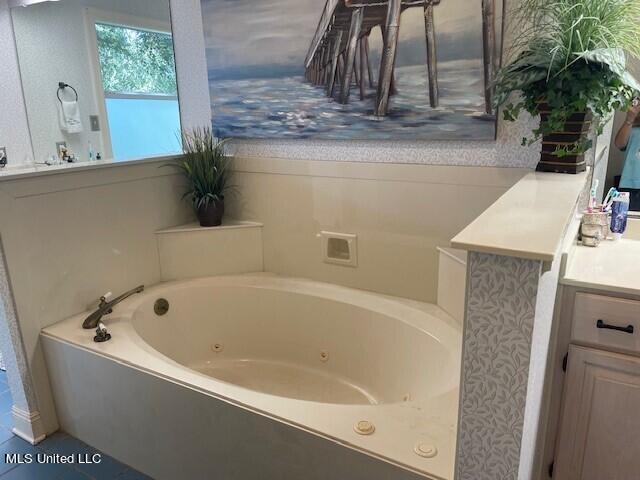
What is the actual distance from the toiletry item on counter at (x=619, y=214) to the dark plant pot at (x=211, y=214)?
6.03ft

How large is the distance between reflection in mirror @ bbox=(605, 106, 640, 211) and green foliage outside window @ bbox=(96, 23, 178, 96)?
2.42 meters

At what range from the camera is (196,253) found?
8.55 ft

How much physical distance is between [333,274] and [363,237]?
273 mm

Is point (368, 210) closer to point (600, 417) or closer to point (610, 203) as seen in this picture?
point (610, 203)

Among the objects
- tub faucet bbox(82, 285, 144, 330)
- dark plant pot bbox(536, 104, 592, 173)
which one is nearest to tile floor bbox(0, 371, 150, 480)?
tub faucet bbox(82, 285, 144, 330)

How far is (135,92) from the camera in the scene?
345 cm

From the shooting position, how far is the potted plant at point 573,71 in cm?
141

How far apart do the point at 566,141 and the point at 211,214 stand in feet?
5.75

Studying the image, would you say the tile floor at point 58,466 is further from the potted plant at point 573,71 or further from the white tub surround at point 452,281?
the potted plant at point 573,71

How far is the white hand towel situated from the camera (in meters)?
3.39

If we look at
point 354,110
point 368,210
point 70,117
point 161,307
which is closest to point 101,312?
point 161,307

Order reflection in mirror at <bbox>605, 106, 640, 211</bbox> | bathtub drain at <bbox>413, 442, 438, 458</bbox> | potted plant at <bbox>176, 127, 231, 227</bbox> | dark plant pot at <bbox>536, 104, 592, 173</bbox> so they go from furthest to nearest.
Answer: potted plant at <bbox>176, 127, 231, 227</bbox>
reflection in mirror at <bbox>605, 106, 640, 211</bbox>
dark plant pot at <bbox>536, 104, 592, 173</bbox>
bathtub drain at <bbox>413, 442, 438, 458</bbox>

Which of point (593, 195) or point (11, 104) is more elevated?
point (11, 104)
